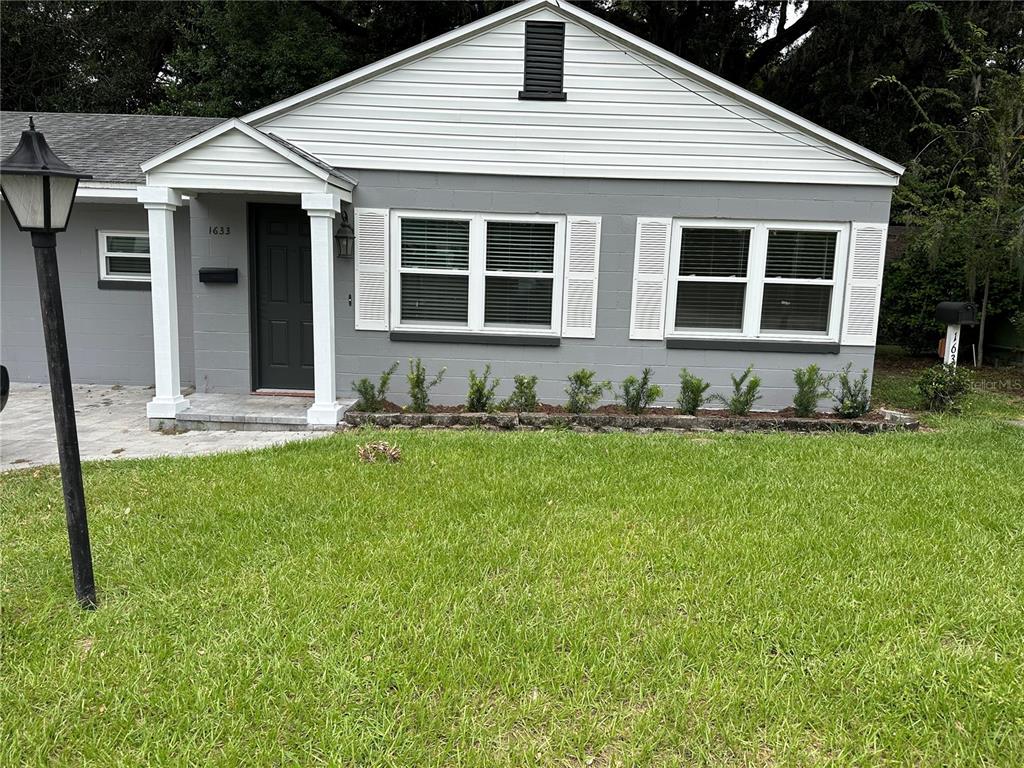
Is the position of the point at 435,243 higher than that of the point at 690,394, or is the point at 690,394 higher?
the point at 435,243

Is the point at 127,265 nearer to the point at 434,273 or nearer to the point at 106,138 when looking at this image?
the point at 106,138

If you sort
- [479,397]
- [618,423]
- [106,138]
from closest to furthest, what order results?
[618,423] < [479,397] < [106,138]

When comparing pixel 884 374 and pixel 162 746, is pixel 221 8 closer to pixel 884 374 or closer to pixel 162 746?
pixel 884 374

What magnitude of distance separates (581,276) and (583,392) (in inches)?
51.7

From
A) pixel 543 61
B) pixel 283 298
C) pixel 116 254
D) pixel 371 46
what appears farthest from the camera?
pixel 371 46

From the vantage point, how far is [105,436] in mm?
6574

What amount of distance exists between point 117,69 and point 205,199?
52.3 ft

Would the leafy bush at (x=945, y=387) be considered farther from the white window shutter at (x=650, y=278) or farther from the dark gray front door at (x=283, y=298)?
the dark gray front door at (x=283, y=298)

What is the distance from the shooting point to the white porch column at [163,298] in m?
6.78

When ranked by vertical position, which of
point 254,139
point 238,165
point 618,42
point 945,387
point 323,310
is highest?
point 618,42

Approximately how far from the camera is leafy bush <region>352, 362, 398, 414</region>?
7348mm

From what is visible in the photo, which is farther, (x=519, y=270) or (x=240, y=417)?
(x=519, y=270)

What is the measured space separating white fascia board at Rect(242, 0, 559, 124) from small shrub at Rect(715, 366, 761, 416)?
4506mm

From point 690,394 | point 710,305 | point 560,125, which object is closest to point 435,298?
point 560,125
